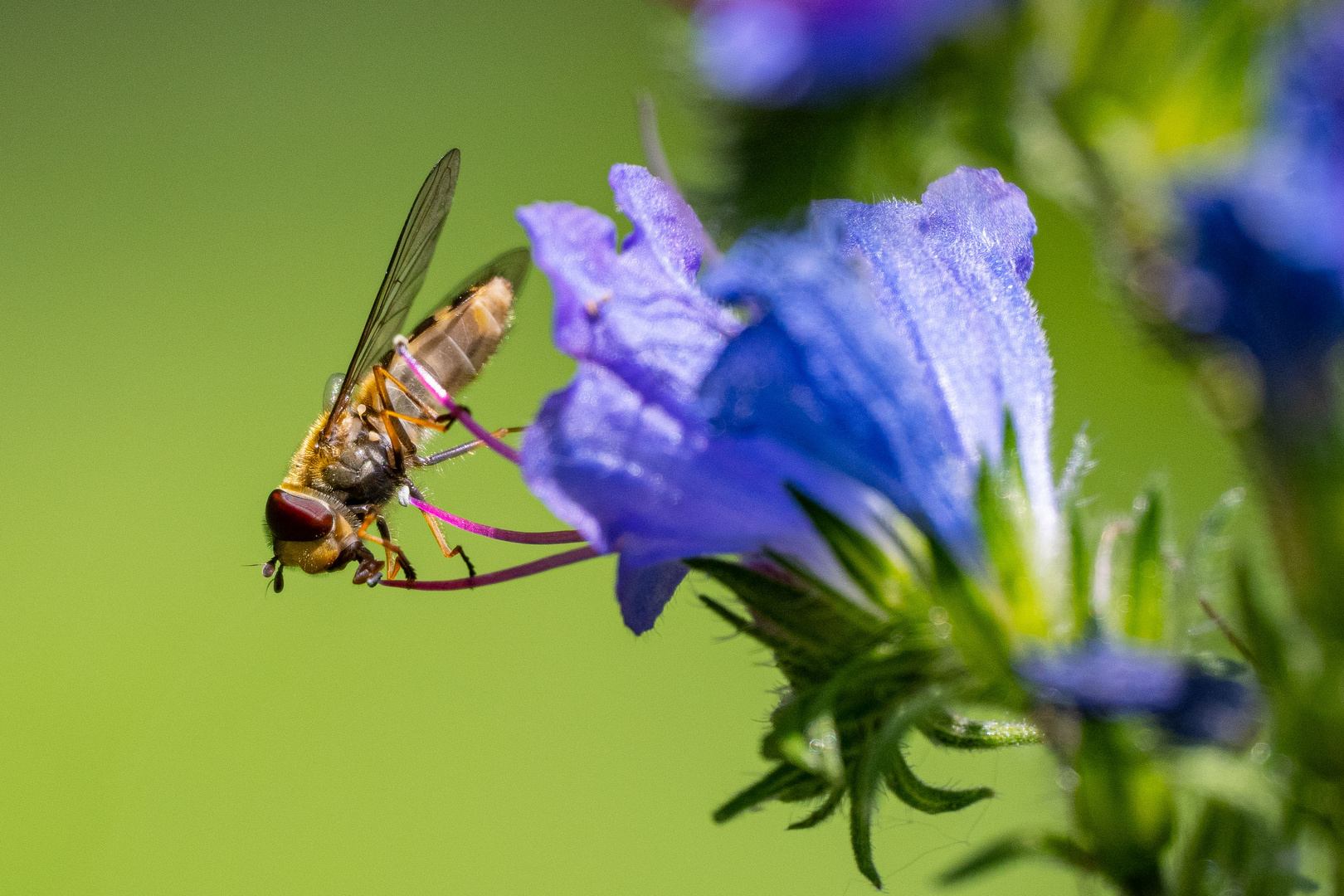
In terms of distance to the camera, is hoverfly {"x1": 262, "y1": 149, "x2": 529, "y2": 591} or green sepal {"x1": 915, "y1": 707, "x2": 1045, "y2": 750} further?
hoverfly {"x1": 262, "y1": 149, "x2": 529, "y2": 591}

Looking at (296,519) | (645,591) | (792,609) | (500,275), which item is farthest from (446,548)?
Result: (792,609)

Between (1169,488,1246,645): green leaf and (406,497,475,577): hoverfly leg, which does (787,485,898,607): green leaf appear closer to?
(1169,488,1246,645): green leaf

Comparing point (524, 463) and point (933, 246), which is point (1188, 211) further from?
point (524, 463)

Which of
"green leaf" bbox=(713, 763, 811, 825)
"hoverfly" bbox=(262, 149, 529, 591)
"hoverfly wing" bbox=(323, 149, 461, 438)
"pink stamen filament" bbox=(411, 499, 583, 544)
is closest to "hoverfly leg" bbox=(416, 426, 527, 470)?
"hoverfly" bbox=(262, 149, 529, 591)

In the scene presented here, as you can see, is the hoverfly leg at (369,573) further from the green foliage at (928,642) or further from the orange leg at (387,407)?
the green foliage at (928,642)

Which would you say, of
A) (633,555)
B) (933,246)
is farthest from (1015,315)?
(633,555)

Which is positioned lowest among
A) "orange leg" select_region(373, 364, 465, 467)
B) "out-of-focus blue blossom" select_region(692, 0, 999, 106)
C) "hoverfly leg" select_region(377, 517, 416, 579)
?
"hoverfly leg" select_region(377, 517, 416, 579)

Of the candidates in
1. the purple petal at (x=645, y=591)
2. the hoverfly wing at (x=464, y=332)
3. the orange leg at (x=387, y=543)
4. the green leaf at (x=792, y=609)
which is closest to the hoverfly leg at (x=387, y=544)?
the orange leg at (x=387, y=543)
